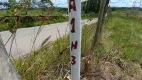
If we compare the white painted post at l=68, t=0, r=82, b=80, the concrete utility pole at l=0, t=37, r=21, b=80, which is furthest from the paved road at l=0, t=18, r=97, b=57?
the concrete utility pole at l=0, t=37, r=21, b=80

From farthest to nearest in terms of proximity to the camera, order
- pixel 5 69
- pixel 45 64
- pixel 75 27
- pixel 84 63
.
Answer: pixel 84 63
pixel 45 64
pixel 75 27
pixel 5 69

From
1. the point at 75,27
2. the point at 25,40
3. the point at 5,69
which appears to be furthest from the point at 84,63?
the point at 25,40

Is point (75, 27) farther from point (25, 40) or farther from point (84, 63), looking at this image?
point (25, 40)

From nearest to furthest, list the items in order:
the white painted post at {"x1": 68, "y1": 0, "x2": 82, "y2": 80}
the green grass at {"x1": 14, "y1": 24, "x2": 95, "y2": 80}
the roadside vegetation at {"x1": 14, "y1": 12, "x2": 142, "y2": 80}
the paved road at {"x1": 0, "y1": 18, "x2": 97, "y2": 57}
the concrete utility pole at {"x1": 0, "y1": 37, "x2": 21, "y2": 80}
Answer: the concrete utility pole at {"x1": 0, "y1": 37, "x2": 21, "y2": 80} < the white painted post at {"x1": 68, "y1": 0, "x2": 82, "y2": 80} < the green grass at {"x1": 14, "y1": 24, "x2": 95, "y2": 80} < the roadside vegetation at {"x1": 14, "y1": 12, "x2": 142, "y2": 80} < the paved road at {"x1": 0, "y1": 18, "x2": 97, "y2": 57}

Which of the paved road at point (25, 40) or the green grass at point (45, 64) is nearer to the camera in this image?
the green grass at point (45, 64)

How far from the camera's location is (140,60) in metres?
4.77

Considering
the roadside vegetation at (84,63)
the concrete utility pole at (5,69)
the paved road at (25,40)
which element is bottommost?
the paved road at (25,40)

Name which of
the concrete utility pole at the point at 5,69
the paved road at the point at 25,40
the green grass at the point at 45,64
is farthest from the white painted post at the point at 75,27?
the paved road at the point at 25,40

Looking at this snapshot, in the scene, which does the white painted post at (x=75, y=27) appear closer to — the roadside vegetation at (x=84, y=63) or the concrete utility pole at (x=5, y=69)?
the concrete utility pole at (x=5, y=69)

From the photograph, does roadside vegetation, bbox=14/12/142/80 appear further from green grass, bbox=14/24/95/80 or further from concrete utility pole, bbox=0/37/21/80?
concrete utility pole, bbox=0/37/21/80

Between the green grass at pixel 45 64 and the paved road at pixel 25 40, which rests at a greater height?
the green grass at pixel 45 64

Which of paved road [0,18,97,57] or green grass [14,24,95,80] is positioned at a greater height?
green grass [14,24,95,80]

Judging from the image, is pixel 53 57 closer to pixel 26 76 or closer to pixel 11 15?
pixel 26 76

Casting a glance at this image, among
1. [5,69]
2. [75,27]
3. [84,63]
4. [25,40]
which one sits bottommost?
[25,40]
